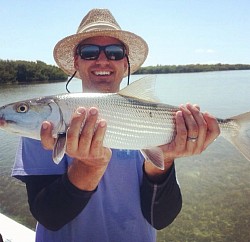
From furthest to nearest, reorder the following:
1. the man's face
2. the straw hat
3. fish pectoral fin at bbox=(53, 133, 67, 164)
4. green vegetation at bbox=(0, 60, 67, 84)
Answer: green vegetation at bbox=(0, 60, 67, 84) → the straw hat → the man's face → fish pectoral fin at bbox=(53, 133, 67, 164)

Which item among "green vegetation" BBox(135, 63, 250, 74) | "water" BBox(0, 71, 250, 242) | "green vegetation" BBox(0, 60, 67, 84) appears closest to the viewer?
"water" BBox(0, 71, 250, 242)

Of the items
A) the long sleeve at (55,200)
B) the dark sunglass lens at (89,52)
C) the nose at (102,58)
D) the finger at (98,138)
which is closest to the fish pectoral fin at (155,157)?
→ the finger at (98,138)

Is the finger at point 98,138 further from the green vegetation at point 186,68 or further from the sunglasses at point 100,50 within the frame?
the green vegetation at point 186,68

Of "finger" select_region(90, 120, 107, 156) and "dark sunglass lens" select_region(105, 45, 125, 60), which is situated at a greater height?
"dark sunglass lens" select_region(105, 45, 125, 60)

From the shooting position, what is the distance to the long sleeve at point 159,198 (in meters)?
2.33

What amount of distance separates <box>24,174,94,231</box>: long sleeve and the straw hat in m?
1.47

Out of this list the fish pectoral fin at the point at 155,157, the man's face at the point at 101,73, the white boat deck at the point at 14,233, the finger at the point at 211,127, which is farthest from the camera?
the white boat deck at the point at 14,233

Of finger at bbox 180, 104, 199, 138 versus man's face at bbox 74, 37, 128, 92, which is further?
man's face at bbox 74, 37, 128, 92

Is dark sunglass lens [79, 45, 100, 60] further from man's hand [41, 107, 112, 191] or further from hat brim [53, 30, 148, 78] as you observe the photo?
man's hand [41, 107, 112, 191]

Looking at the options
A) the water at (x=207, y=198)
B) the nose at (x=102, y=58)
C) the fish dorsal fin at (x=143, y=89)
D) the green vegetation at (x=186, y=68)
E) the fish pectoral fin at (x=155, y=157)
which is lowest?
the green vegetation at (x=186, y=68)

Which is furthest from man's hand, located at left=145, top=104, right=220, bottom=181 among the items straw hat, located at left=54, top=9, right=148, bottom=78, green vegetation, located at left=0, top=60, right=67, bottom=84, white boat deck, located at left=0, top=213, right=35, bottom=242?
green vegetation, located at left=0, top=60, right=67, bottom=84

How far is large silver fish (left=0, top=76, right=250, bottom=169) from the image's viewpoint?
206 centimetres

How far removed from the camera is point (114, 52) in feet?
9.50

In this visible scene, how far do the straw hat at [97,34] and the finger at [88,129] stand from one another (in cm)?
121
